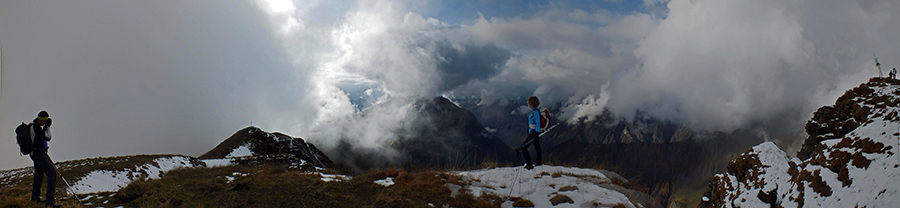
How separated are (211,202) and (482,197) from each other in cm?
643

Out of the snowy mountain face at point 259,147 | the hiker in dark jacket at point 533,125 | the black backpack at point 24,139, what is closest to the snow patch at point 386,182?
the hiker in dark jacket at point 533,125

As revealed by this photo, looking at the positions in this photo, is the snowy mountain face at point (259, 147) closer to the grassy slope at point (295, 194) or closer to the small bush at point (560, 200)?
the grassy slope at point (295, 194)

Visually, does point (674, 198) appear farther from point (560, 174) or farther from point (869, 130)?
point (869, 130)

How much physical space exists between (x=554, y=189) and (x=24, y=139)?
14.3 meters

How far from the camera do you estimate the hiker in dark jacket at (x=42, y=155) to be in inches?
370

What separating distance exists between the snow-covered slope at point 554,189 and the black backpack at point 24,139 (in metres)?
11.2

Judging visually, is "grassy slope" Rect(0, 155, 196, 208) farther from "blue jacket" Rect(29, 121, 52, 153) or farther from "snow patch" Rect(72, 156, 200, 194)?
"blue jacket" Rect(29, 121, 52, 153)

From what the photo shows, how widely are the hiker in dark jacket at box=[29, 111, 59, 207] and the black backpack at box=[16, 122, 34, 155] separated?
0.24ft

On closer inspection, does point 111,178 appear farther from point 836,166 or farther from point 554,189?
point 836,166

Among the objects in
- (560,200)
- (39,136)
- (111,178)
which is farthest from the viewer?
(111,178)

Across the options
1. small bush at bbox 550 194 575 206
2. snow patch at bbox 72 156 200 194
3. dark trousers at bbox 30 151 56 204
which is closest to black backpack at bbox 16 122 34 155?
dark trousers at bbox 30 151 56 204

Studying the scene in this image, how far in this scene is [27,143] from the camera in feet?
30.8

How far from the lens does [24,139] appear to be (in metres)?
9.36

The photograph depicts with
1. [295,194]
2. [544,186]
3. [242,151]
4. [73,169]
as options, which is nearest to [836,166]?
[544,186]
